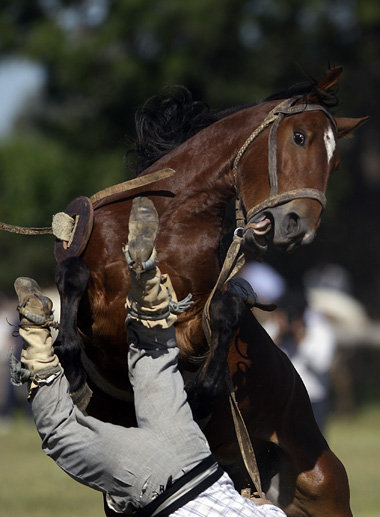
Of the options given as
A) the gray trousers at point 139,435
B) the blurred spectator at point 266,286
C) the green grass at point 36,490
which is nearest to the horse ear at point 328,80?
the gray trousers at point 139,435

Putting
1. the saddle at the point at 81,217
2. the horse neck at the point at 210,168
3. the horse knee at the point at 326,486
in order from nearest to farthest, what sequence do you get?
1. the saddle at the point at 81,217
2. the horse neck at the point at 210,168
3. the horse knee at the point at 326,486

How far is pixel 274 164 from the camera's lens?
Answer: 161 inches

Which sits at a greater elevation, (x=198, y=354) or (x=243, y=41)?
(x=243, y=41)

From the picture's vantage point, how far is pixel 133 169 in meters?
4.89

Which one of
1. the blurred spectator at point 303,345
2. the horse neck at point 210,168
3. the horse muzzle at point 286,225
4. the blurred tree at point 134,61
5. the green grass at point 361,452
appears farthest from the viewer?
the blurred tree at point 134,61

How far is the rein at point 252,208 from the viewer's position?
4.04 meters

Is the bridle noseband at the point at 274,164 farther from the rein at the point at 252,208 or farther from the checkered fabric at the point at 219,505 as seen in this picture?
the checkered fabric at the point at 219,505

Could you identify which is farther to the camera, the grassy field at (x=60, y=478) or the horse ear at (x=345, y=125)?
the grassy field at (x=60, y=478)

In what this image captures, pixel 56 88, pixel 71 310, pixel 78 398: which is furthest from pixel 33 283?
pixel 56 88

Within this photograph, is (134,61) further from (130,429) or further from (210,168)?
(130,429)

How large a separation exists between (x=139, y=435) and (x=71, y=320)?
0.93 m

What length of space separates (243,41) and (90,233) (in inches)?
500

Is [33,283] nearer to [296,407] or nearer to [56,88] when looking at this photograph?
[296,407]

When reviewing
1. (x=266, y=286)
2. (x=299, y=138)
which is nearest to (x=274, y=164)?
(x=299, y=138)
